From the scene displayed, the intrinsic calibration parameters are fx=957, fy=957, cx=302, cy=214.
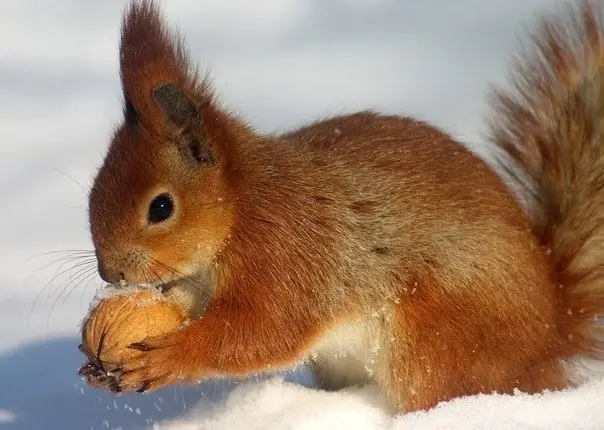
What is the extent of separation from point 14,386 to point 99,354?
0.94 meters

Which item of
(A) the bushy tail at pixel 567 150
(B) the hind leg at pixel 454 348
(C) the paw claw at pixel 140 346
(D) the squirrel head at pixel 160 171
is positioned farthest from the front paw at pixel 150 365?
(A) the bushy tail at pixel 567 150

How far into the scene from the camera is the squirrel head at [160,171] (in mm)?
1852

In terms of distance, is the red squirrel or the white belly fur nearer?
the red squirrel

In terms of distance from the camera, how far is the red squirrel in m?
1.90

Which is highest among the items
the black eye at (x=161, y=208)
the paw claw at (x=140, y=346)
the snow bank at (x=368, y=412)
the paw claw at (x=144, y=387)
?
the black eye at (x=161, y=208)

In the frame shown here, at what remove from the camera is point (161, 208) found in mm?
1880

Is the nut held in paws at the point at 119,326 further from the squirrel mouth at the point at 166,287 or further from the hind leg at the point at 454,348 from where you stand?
the hind leg at the point at 454,348

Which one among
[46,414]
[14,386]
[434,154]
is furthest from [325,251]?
[14,386]

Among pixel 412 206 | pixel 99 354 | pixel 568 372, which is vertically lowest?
pixel 568 372

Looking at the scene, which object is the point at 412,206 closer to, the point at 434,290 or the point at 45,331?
the point at 434,290

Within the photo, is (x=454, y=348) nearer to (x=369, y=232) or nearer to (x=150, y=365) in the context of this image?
(x=369, y=232)

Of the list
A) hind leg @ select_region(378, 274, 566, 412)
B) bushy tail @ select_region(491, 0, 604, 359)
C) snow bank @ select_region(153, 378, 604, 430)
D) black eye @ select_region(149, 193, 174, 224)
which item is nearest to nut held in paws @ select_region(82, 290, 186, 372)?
black eye @ select_region(149, 193, 174, 224)

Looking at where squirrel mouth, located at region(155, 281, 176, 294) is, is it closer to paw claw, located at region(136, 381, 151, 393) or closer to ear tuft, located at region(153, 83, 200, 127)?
paw claw, located at region(136, 381, 151, 393)

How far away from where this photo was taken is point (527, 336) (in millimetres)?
2023
